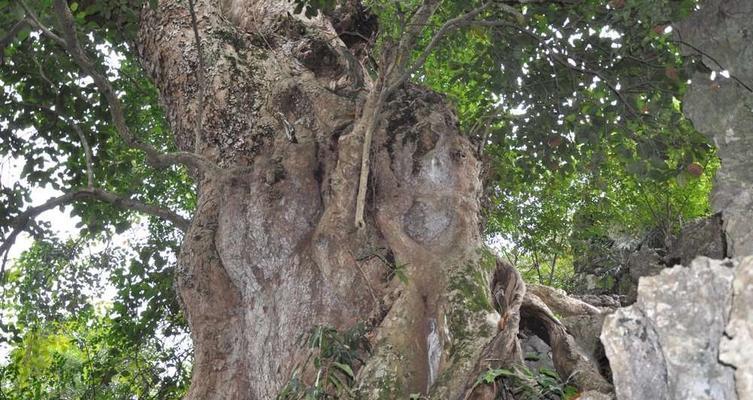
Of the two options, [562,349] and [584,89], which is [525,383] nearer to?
[562,349]

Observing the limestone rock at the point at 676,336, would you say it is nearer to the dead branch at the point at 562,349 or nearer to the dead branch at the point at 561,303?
the dead branch at the point at 562,349

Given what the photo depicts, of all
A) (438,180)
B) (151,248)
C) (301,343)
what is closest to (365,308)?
(301,343)

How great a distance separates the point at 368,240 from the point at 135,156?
436 cm

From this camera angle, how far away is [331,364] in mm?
3205

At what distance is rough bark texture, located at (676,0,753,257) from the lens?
2555 millimetres

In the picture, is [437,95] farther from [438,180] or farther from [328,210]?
[328,210]

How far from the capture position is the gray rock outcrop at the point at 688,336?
1769mm

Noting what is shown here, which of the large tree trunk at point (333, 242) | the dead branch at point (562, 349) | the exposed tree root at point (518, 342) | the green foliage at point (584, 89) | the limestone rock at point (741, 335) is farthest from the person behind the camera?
the green foliage at point (584, 89)

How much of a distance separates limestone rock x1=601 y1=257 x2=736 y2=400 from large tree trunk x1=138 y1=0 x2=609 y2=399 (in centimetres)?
122

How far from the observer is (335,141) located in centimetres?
439

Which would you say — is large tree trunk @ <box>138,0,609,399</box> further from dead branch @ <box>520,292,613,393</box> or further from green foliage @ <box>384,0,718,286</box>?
green foliage @ <box>384,0,718,286</box>

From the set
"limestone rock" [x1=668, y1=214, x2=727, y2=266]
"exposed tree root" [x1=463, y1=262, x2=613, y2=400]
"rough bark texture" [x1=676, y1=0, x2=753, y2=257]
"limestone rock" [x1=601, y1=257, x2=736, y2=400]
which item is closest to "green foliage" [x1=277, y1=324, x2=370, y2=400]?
"exposed tree root" [x1=463, y1=262, x2=613, y2=400]

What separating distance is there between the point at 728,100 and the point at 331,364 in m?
2.09

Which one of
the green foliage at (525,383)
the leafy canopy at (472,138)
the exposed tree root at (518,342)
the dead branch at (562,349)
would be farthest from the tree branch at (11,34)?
the dead branch at (562,349)
